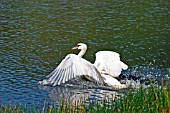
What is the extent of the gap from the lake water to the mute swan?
37cm

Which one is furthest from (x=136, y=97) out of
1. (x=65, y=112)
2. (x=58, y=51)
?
(x=58, y=51)

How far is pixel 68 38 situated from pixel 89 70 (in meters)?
7.04

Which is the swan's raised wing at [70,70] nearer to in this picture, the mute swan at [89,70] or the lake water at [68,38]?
the mute swan at [89,70]

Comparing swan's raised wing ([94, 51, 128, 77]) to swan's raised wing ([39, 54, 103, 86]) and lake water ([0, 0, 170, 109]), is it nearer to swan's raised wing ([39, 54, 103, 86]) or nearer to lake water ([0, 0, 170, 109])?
swan's raised wing ([39, 54, 103, 86])

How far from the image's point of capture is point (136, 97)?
10781 mm

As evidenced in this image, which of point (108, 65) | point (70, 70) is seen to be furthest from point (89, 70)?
point (108, 65)

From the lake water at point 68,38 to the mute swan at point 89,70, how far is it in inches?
14.5

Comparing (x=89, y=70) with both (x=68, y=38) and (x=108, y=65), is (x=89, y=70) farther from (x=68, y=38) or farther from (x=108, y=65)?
(x=68, y=38)

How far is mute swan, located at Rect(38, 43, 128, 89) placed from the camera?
52.1 feet

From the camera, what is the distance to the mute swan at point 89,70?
15875 mm

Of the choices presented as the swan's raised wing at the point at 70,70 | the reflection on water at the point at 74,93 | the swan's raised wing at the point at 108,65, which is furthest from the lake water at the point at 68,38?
the swan's raised wing at the point at 108,65

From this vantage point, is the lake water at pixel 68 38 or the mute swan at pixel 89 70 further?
the lake water at pixel 68 38

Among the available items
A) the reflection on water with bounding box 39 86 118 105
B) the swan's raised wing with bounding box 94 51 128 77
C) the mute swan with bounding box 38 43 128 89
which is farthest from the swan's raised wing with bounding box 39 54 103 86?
the swan's raised wing with bounding box 94 51 128 77

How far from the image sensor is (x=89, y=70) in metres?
16.1
